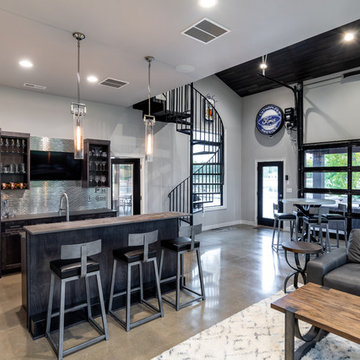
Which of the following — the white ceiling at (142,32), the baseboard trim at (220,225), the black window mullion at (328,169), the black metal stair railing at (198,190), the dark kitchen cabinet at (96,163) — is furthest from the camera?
the baseboard trim at (220,225)

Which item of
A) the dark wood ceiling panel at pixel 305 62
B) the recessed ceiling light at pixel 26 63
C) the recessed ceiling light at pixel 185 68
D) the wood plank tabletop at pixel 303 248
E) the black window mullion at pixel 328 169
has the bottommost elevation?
the wood plank tabletop at pixel 303 248

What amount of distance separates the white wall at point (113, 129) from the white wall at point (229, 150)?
67.6 inches

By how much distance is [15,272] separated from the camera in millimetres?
4586

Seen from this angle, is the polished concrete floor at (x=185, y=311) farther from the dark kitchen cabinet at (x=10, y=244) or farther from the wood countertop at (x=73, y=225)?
the wood countertop at (x=73, y=225)

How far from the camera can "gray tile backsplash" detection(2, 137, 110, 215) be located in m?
5.10

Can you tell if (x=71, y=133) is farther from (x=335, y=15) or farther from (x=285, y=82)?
(x=285, y=82)

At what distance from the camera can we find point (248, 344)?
2.60 metres

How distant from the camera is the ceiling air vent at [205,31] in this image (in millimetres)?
2979

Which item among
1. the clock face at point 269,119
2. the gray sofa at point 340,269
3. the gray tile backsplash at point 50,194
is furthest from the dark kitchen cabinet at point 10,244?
the clock face at point 269,119

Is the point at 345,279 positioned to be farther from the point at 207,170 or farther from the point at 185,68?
the point at 207,170

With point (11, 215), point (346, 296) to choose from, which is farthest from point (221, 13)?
point (11, 215)

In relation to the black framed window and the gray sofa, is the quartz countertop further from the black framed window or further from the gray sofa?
the black framed window

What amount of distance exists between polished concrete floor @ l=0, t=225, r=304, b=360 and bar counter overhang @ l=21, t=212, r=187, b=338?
21cm

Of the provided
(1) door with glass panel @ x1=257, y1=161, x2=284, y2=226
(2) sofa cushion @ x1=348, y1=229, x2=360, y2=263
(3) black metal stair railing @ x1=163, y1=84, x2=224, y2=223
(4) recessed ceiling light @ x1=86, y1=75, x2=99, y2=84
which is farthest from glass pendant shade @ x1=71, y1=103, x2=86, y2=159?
(1) door with glass panel @ x1=257, y1=161, x2=284, y2=226
